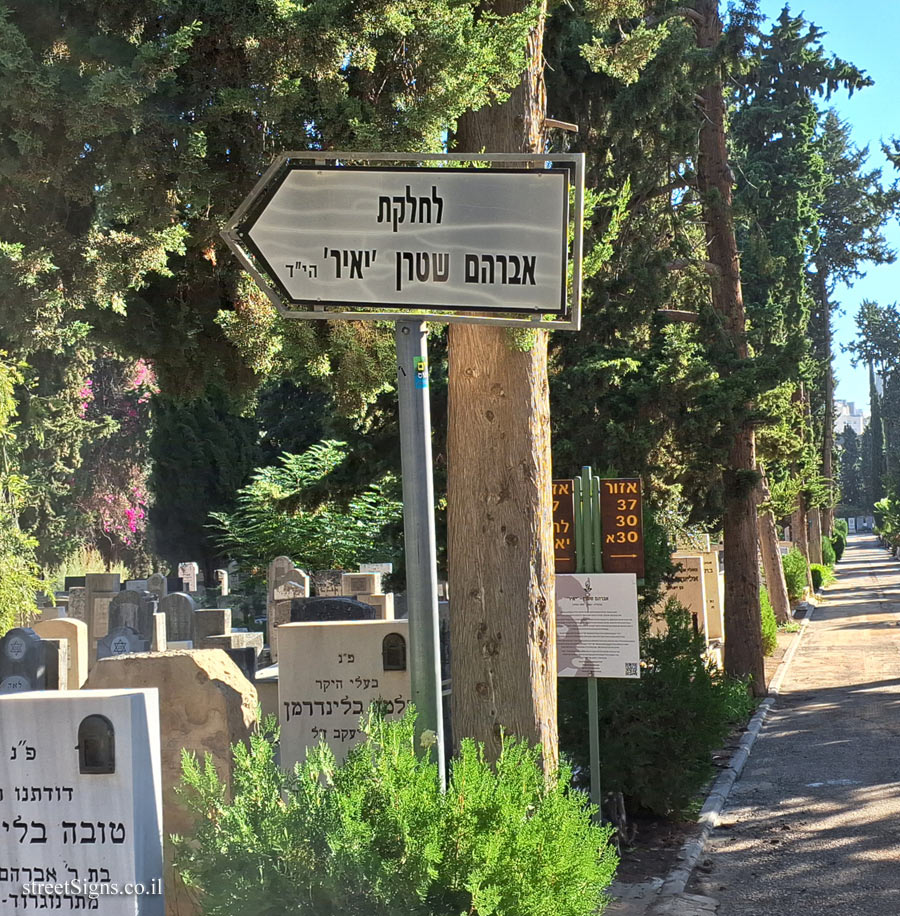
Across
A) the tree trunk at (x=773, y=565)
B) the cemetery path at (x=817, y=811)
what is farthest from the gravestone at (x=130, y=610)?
the tree trunk at (x=773, y=565)

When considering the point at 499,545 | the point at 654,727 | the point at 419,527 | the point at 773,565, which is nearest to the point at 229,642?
the point at 654,727

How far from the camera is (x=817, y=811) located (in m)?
10.3

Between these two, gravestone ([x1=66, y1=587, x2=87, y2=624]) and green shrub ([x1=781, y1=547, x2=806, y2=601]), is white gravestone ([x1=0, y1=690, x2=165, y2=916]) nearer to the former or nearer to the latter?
gravestone ([x1=66, y1=587, x2=87, y2=624])

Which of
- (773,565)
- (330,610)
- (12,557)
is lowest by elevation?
(773,565)

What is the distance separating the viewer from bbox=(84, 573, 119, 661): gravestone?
1848 centimetres

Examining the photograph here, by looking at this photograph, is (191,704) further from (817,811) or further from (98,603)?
(98,603)

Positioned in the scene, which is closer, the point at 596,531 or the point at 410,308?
the point at 410,308

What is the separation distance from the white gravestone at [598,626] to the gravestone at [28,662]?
17.8 feet

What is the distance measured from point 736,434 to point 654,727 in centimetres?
Result: 726

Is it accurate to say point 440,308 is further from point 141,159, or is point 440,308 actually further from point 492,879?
point 141,159

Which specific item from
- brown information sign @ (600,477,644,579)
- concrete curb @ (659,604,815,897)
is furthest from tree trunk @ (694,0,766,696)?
brown information sign @ (600,477,644,579)

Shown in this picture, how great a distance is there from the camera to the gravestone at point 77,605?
66.3ft

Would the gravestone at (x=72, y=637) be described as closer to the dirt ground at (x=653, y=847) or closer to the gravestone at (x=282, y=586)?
the gravestone at (x=282, y=586)

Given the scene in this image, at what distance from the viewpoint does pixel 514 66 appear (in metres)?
5.21
